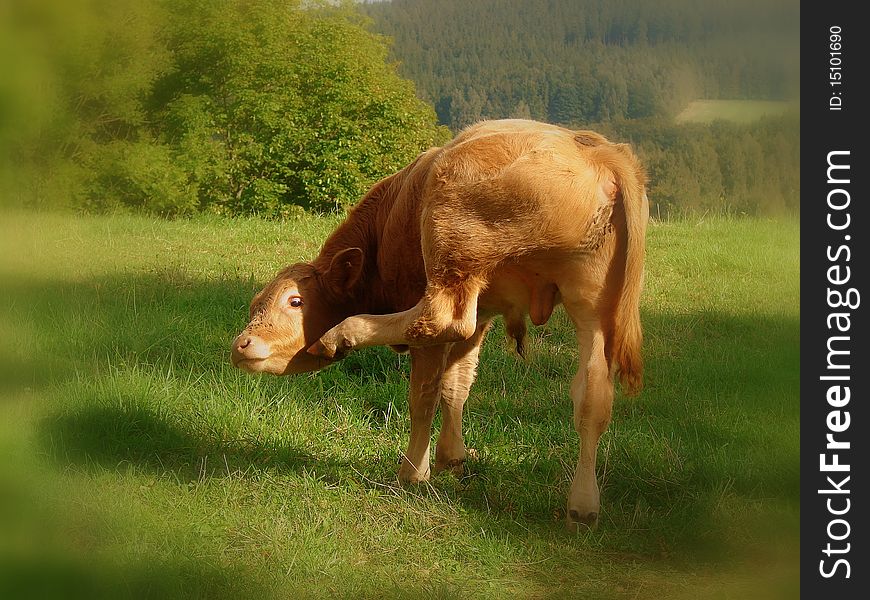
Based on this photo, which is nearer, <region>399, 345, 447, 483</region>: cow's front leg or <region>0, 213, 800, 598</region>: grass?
<region>0, 213, 800, 598</region>: grass

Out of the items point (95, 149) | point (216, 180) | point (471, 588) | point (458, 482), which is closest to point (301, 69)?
point (216, 180)

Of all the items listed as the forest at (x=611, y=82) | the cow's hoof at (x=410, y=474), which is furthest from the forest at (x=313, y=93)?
the cow's hoof at (x=410, y=474)

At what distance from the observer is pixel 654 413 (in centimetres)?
449

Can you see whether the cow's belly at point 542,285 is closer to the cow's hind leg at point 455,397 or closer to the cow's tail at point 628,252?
the cow's tail at point 628,252

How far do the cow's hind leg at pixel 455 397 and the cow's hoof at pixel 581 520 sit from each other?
88 cm

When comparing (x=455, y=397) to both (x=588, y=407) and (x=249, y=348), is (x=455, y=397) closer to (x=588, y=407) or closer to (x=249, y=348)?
(x=588, y=407)

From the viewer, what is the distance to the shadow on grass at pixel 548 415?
228 cm

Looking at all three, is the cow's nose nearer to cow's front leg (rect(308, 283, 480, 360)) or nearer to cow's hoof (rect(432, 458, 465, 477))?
cow's front leg (rect(308, 283, 480, 360))

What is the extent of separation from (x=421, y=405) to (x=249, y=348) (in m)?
0.86

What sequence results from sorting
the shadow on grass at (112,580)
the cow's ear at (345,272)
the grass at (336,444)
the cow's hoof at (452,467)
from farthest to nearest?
the cow's hoof at (452,467) < the cow's ear at (345,272) < the grass at (336,444) < the shadow on grass at (112,580)

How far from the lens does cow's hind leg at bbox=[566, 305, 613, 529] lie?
3365mm

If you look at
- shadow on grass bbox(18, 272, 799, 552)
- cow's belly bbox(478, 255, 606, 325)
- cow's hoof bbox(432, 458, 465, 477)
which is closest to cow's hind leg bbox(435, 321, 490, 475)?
cow's hoof bbox(432, 458, 465, 477)
